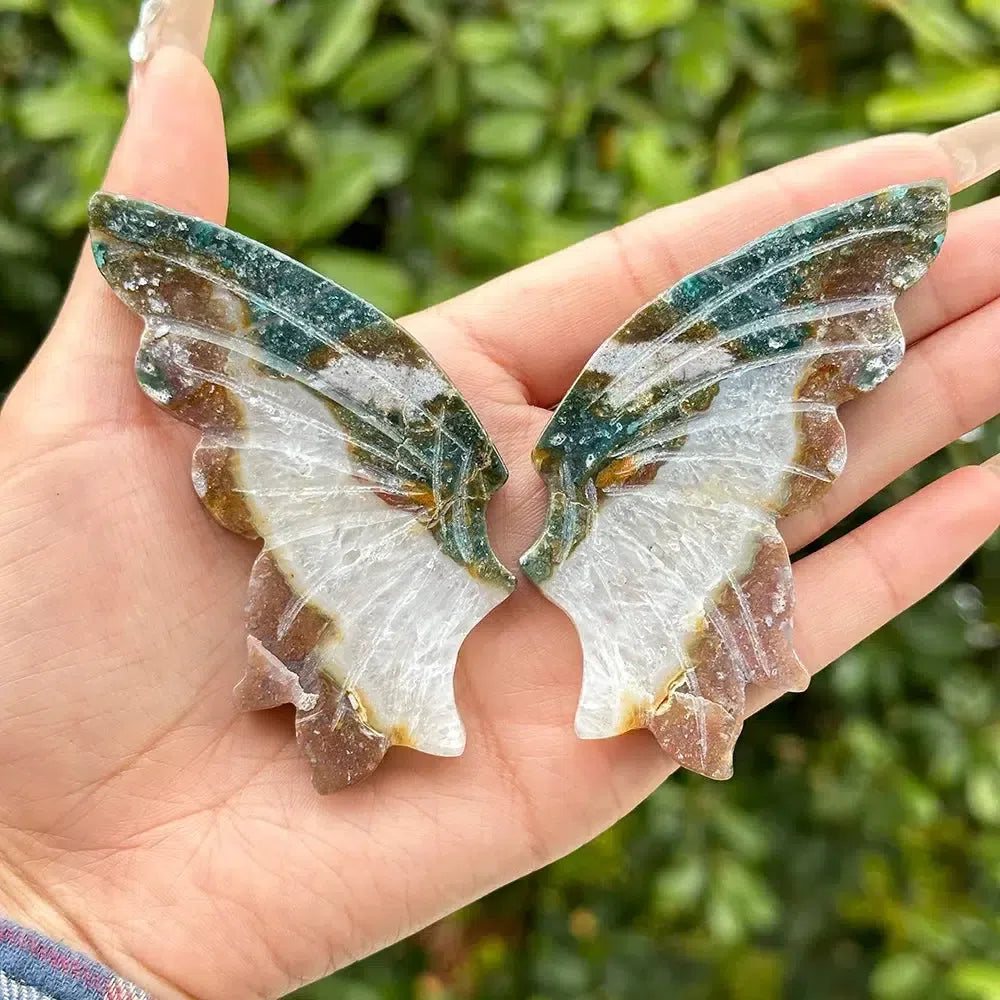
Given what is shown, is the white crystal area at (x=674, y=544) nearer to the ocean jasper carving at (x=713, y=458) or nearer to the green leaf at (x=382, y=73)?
the ocean jasper carving at (x=713, y=458)

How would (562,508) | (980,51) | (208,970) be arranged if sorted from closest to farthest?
(208,970), (562,508), (980,51)

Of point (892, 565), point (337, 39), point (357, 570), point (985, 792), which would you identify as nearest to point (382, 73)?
point (337, 39)

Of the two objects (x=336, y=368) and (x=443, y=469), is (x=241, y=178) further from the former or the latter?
(x=443, y=469)

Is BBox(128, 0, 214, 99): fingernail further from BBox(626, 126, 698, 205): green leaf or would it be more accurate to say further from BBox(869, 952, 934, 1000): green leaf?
BBox(869, 952, 934, 1000): green leaf

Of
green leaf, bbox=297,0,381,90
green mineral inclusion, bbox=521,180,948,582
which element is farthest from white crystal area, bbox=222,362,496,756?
green leaf, bbox=297,0,381,90

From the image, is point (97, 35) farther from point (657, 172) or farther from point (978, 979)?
point (978, 979)

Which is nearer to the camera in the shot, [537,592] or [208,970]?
[208,970]

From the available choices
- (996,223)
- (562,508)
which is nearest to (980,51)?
(996,223)
